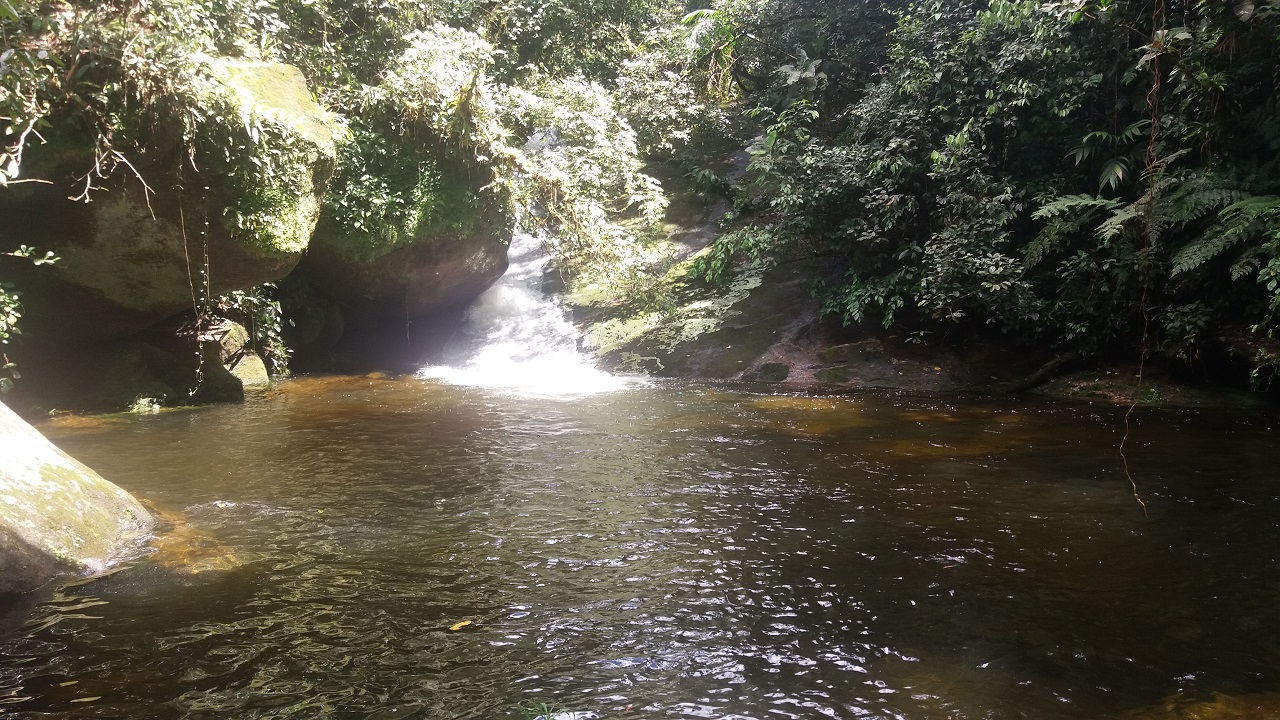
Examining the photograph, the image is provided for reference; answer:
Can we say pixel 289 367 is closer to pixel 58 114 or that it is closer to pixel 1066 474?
pixel 58 114

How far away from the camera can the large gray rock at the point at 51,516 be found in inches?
139

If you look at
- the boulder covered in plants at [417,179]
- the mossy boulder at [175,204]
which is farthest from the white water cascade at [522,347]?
the mossy boulder at [175,204]

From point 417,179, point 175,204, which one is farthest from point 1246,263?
point 175,204

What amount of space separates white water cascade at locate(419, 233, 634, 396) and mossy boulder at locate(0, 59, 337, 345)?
3442mm

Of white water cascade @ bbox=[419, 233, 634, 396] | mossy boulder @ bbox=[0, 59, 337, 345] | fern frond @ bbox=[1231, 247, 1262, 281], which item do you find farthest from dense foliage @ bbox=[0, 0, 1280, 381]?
white water cascade @ bbox=[419, 233, 634, 396]

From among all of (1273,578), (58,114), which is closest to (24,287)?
(58,114)

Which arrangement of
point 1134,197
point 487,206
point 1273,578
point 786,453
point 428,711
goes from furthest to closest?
point 487,206 → point 1134,197 → point 786,453 → point 1273,578 → point 428,711

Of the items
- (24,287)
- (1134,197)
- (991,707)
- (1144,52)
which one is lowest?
(991,707)

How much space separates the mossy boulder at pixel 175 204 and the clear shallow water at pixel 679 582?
1817 millimetres

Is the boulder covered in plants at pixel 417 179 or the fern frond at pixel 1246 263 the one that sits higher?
the boulder covered in plants at pixel 417 179

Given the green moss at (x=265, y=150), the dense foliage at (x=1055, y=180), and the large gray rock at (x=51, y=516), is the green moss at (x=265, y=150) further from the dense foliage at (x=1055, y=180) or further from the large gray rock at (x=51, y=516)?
the dense foliage at (x=1055, y=180)

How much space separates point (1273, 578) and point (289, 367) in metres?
11.9

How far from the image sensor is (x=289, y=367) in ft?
38.7

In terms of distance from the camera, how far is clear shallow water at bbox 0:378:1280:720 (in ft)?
9.11
